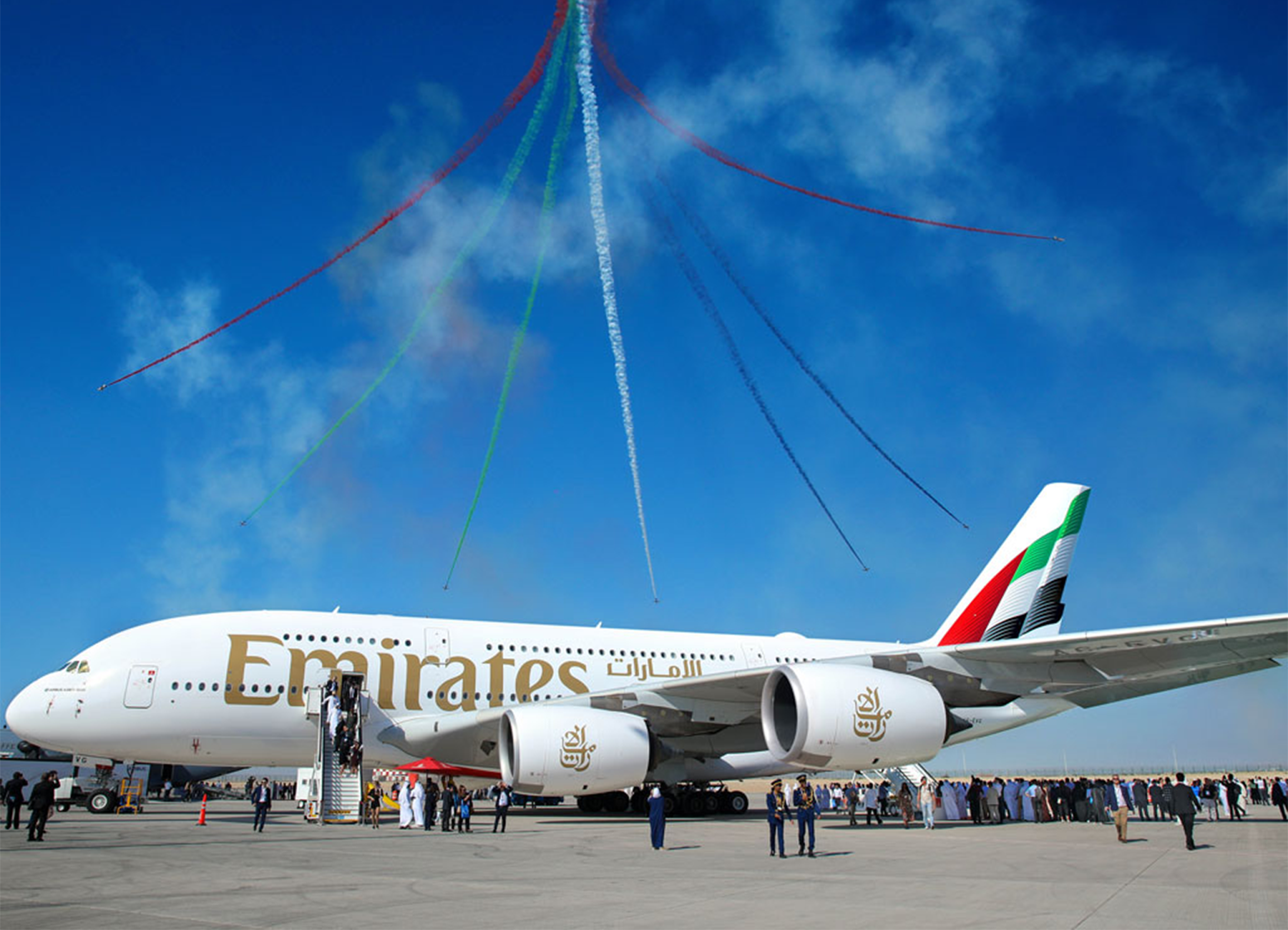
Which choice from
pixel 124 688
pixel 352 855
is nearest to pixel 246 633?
pixel 124 688

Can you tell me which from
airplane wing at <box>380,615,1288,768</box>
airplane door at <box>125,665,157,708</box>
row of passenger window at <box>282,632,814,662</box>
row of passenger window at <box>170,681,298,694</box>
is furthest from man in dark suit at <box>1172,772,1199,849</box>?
airplane door at <box>125,665,157,708</box>

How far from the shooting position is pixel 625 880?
9.24m

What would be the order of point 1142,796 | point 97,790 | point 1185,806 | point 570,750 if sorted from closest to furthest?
point 1185,806, point 570,750, point 1142,796, point 97,790

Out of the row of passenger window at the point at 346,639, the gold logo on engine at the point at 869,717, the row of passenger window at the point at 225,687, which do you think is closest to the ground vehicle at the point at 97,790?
the row of passenger window at the point at 225,687

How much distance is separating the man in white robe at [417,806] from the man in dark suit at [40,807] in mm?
6342

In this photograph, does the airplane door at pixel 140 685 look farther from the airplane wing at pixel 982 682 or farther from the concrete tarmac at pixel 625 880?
the airplane wing at pixel 982 682

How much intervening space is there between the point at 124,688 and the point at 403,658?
17.3ft

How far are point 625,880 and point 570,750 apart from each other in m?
7.26

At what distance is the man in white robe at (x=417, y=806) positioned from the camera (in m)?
Result: 18.3

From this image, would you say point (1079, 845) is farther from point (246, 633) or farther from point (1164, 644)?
point (246, 633)

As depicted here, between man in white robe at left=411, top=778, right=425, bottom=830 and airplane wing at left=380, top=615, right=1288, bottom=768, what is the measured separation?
2.68ft

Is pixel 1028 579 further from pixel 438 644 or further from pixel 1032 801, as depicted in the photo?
pixel 438 644

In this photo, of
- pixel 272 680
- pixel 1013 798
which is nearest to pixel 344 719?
pixel 272 680

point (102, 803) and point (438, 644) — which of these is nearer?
point (438, 644)
